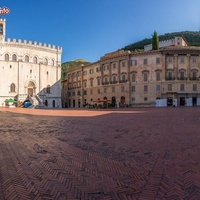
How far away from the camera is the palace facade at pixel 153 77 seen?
4647 centimetres

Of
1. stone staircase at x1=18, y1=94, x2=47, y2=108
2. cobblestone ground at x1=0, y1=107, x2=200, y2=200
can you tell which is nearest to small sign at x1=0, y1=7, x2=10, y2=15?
stone staircase at x1=18, y1=94, x2=47, y2=108

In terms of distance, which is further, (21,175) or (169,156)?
(169,156)

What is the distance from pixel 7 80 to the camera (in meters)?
51.2

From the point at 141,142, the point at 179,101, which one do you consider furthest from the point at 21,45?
the point at 141,142

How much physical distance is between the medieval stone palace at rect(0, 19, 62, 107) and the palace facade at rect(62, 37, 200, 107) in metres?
13.3

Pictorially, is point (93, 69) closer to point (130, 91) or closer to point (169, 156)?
point (130, 91)

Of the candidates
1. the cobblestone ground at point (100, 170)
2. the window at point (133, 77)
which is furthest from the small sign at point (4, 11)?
the cobblestone ground at point (100, 170)

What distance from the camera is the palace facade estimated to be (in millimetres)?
46469

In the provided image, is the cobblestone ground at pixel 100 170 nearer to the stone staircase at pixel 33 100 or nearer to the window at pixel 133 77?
the stone staircase at pixel 33 100

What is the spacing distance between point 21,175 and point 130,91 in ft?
151

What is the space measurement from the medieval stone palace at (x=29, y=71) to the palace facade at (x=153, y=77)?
43.6 ft

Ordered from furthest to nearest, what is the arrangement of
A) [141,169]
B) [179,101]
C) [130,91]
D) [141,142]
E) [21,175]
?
[130,91]
[179,101]
[141,142]
[141,169]
[21,175]

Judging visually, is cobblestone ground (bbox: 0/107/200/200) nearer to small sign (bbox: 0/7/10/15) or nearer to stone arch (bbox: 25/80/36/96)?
stone arch (bbox: 25/80/36/96)

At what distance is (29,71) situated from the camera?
5328 cm
